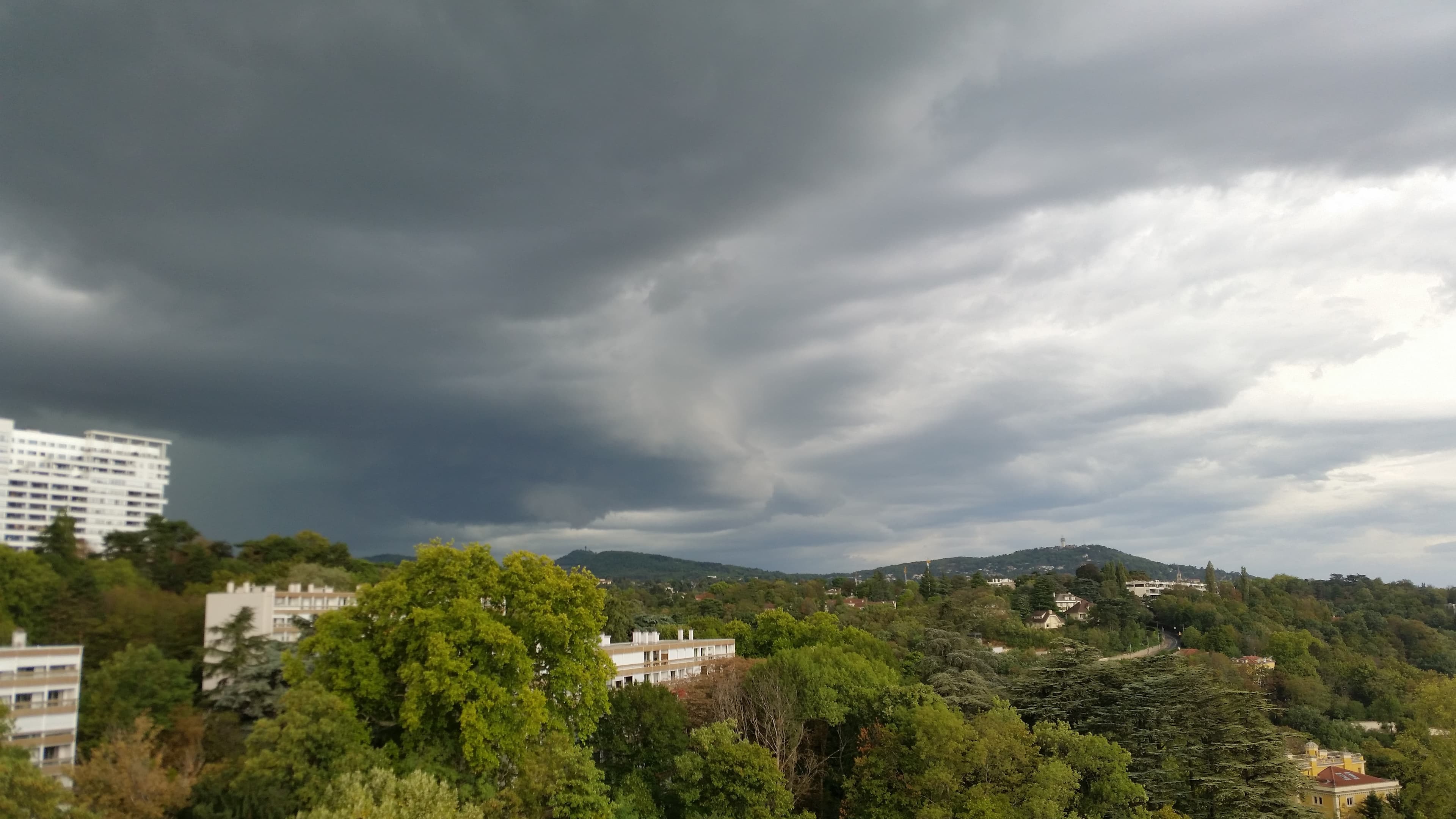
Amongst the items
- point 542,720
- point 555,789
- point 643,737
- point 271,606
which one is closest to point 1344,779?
point 643,737

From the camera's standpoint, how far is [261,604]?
5125 cm

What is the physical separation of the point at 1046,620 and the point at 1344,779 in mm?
80842

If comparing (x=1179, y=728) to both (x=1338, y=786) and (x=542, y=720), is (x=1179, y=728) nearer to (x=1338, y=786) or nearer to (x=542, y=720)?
(x=1338, y=786)

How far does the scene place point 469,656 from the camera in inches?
1367

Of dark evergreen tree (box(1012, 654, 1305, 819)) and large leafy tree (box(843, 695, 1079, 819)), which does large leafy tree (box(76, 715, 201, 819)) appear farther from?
dark evergreen tree (box(1012, 654, 1305, 819))

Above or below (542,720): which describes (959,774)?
below

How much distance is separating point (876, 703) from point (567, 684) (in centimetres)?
1976

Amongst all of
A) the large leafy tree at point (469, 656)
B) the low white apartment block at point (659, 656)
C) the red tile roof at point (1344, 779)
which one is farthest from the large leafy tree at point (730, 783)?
the red tile roof at point (1344, 779)

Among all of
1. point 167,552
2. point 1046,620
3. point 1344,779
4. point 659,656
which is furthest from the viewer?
point 1046,620

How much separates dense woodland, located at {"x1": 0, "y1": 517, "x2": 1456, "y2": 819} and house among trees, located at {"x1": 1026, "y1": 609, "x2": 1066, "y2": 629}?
74652mm

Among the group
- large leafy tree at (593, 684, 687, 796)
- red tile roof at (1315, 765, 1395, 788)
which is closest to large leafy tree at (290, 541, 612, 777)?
large leafy tree at (593, 684, 687, 796)

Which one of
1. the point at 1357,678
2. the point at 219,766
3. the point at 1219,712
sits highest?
the point at 219,766

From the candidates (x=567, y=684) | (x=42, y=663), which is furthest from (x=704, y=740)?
(x=42, y=663)

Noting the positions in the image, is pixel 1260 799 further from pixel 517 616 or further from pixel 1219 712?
pixel 517 616
